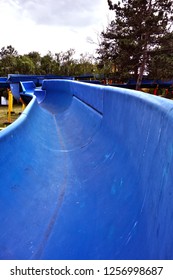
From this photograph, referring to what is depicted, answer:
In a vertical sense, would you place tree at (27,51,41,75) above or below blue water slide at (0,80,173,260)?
above

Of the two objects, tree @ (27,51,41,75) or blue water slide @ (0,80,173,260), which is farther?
tree @ (27,51,41,75)

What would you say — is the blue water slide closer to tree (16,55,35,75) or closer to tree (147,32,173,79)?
tree (147,32,173,79)

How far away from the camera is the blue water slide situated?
127cm

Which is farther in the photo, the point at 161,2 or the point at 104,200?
the point at 161,2

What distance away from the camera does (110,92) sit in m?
3.06

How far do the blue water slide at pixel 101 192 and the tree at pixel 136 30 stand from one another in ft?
59.6

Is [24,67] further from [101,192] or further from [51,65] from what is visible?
[101,192]

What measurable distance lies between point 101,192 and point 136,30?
64.4ft

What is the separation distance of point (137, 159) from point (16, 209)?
0.91 meters

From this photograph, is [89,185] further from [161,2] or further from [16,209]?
[161,2]

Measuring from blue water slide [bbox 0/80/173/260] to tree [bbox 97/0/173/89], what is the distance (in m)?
18.2

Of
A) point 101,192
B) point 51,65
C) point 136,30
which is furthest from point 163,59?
point 101,192

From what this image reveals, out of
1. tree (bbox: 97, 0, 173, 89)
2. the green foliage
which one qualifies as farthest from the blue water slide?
the green foliage
